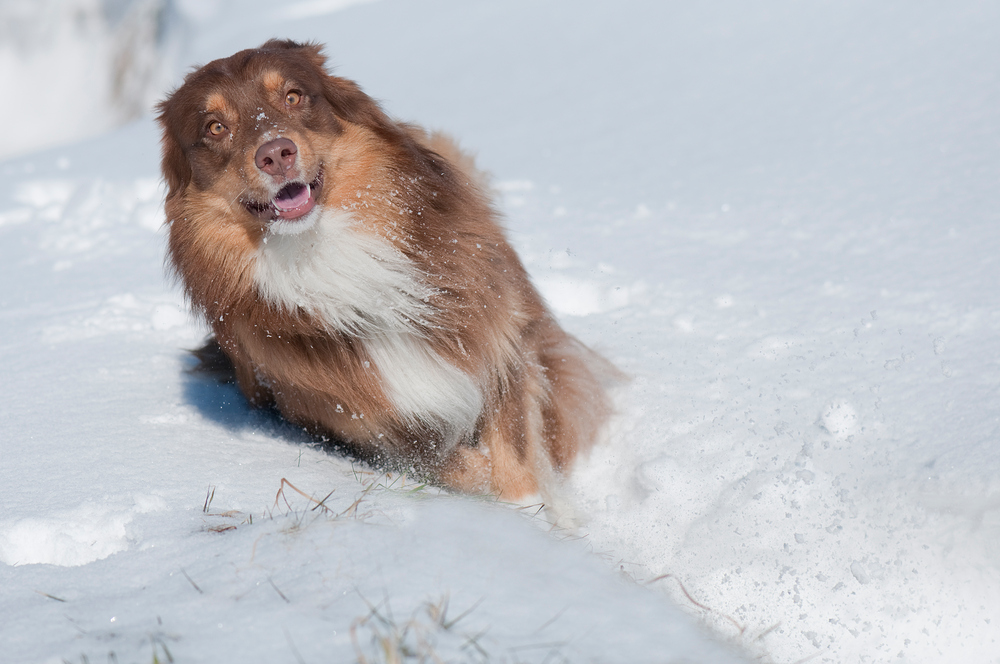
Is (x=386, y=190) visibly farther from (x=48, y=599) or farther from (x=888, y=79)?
(x=888, y=79)

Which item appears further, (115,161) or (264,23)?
(264,23)

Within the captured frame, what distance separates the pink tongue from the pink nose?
84 millimetres

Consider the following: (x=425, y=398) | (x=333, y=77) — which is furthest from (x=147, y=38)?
(x=425, y=398)

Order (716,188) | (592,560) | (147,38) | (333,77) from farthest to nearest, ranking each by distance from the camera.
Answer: (147,38)
(716,188)
(333,77)
(592,560)

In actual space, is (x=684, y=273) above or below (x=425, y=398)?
above

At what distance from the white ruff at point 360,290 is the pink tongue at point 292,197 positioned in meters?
0.07

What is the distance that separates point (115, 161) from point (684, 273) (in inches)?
203

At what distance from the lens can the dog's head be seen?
282 centimetres

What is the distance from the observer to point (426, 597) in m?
1.83

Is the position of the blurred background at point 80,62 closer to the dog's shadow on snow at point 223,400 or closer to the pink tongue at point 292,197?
the dog's shadow on snow at point 223,400

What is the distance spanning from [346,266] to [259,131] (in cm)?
57

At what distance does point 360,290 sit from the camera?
2.88 meters

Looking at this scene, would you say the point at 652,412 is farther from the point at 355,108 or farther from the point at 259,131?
the point at 259,131

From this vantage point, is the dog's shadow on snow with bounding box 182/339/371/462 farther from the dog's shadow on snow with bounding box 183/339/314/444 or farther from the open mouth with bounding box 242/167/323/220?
the open mouth with bounding box 242/167/323/220
